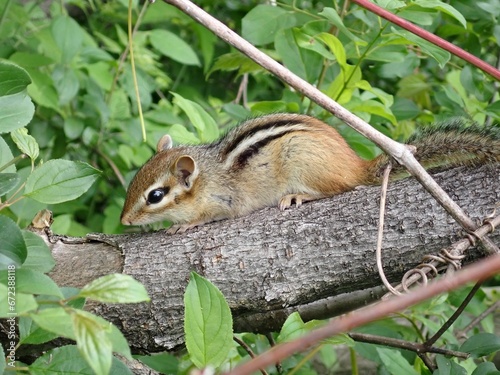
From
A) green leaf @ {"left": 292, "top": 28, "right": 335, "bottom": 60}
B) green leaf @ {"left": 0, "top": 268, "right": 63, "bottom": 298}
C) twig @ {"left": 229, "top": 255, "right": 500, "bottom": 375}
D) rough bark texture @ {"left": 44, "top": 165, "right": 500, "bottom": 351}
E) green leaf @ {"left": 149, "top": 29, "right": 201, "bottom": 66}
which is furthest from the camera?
green leaf @ {"left": 149, "top": 29, "right": 201, "bottom": 66}

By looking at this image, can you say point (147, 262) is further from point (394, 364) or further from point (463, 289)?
point (463, 289)

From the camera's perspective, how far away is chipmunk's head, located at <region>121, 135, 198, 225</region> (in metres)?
2.80

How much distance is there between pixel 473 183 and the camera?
2.04m

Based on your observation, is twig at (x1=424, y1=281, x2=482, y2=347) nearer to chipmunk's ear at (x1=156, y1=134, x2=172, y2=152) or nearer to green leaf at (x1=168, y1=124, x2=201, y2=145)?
green leaf at (x1=168, y1=124, x2=201, y2=145)

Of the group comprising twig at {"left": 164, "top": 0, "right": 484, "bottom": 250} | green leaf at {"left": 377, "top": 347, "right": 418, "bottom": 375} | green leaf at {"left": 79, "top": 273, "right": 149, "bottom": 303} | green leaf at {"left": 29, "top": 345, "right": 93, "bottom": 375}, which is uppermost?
twig at {"left": 164, "top": 0, "right": 484, "bottom": 250}

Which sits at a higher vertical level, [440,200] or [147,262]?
[440,200]

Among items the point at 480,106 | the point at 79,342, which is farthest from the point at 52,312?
the point at 480,106

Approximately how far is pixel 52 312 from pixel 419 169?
1.03m

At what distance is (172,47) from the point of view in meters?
3.75

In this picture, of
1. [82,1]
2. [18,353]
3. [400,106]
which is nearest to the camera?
[18,353]

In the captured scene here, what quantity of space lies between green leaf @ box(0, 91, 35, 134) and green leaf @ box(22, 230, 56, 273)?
28 cm

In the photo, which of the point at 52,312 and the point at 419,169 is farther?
the point at 419,169

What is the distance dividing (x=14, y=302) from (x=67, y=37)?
232cm

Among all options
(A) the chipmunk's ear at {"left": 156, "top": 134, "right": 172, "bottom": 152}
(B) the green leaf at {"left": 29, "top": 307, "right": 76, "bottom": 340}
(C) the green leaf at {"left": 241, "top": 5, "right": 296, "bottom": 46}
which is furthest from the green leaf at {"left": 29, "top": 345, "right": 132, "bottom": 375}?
(C) the green leaf at {"left": 241, "top": 5, "right": 296, "bottom": 46}
